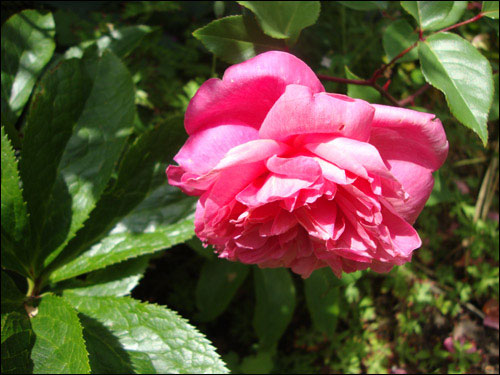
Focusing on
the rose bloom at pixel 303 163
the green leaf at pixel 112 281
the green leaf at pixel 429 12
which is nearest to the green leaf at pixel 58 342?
the green leaf at pixel 112 281

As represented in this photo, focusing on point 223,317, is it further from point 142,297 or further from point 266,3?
point 266,3

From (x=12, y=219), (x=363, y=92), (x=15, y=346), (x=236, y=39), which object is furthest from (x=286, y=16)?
(x=15, y=346)

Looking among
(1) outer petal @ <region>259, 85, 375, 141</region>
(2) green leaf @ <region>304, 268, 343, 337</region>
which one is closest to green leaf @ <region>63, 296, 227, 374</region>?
(2) green leaf @ <region>304, 268, 343, 337</region>

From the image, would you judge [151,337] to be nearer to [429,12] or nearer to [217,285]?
[217,285]

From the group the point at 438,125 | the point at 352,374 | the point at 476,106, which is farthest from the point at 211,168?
the point at 352,374

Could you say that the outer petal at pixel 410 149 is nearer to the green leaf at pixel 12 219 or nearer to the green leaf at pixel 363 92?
the green leaf at pixel 363 92

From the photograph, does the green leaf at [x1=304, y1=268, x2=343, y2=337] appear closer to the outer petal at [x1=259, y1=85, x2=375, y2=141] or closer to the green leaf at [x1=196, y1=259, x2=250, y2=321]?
the green leaf at [x1=196, y1=259, x2=250, y2=321]
